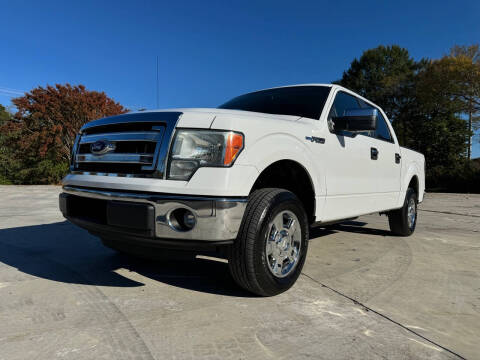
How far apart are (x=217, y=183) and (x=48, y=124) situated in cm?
1667

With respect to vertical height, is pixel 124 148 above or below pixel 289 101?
below

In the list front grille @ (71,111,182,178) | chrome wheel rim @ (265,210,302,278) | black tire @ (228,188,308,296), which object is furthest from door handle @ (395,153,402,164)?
front grille @ (71,111,182,178)

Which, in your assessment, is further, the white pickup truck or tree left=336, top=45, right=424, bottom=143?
tree left=336, top=45, right=424, bottom=143

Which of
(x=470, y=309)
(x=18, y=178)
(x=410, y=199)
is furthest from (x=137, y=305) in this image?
(x=18, y=178)

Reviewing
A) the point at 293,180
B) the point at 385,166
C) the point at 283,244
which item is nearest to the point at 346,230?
the point at 385,166

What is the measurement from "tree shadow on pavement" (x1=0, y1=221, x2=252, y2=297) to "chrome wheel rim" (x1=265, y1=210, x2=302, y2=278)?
0.31 metres

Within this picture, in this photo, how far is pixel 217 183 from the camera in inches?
76.5

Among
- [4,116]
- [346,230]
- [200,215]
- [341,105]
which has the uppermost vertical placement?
[4,116]

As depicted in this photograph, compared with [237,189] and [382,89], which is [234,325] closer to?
[237,189]

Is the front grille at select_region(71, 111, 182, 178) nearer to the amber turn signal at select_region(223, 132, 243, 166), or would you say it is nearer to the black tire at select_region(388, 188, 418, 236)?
the amber turn signal at select_region(223, 132, 243, 166)

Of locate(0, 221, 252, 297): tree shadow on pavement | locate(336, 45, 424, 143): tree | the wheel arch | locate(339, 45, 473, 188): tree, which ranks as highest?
locate(336, 45, 424, 143): tree

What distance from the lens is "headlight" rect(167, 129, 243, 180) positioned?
6.58 feet

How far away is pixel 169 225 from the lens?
196 centimetres

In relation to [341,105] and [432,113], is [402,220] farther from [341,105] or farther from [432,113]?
[432,113]
